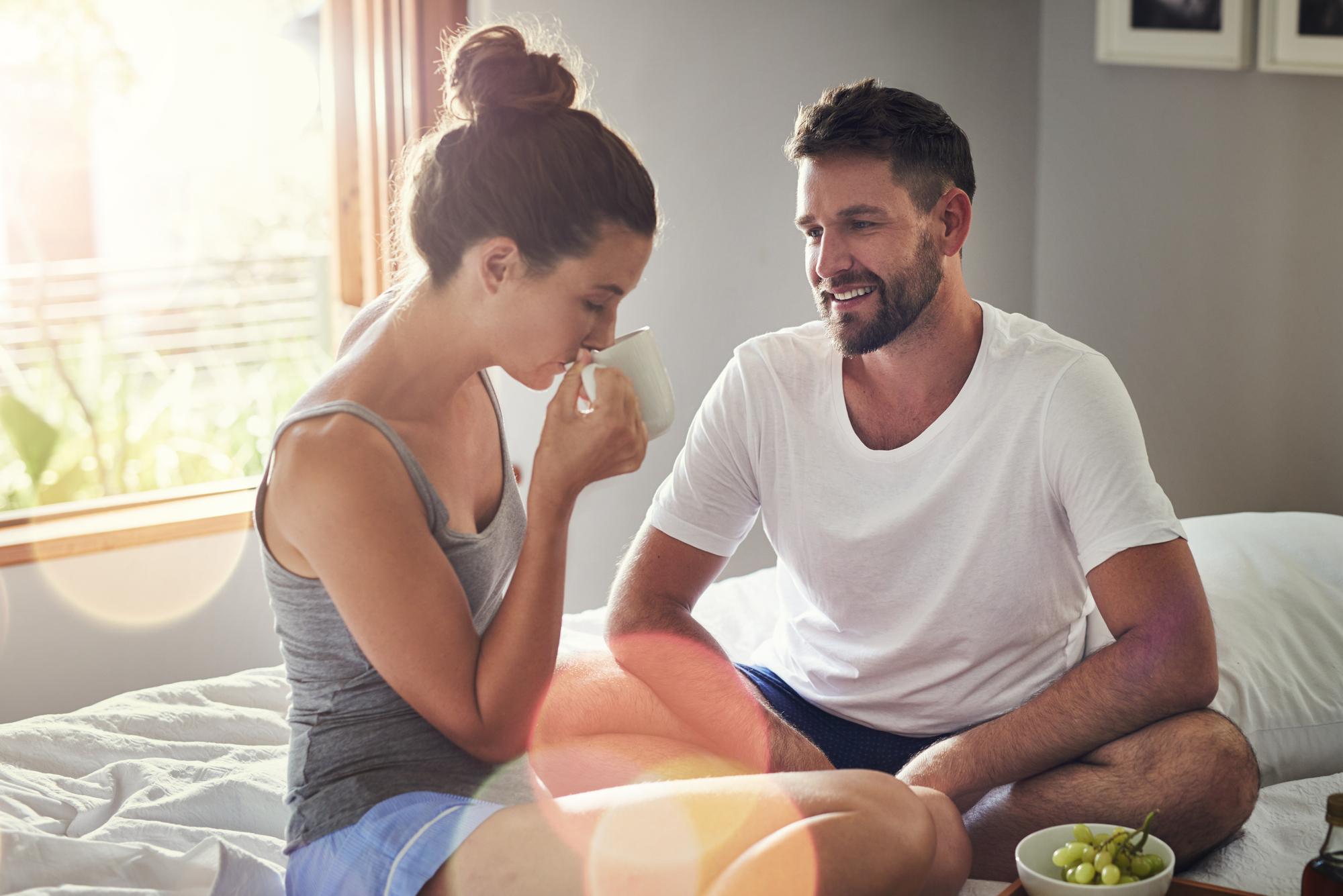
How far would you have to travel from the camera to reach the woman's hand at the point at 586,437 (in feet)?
3.35

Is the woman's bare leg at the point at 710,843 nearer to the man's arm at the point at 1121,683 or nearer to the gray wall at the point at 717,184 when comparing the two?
the man's arm at the point at 1121,683

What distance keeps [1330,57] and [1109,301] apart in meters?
0.72

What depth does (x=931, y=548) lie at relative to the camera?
57.2 inches

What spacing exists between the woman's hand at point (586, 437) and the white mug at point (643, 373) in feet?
0.04

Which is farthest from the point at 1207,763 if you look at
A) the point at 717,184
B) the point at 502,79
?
the point at 717,184

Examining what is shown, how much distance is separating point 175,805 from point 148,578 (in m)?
1.11

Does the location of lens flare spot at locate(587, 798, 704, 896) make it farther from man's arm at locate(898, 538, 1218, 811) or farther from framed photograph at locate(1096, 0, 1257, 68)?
framed photograph at locate(1096, 0, 1257, 68)

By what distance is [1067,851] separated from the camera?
0.94 metres

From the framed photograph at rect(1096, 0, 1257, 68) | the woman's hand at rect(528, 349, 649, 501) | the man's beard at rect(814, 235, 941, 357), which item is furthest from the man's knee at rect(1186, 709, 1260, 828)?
the framed photograph at rect(1096, 0, 1257, 68)

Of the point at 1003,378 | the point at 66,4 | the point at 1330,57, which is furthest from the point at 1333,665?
the point at 66,4

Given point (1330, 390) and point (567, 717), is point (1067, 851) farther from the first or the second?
point (1330, 390)

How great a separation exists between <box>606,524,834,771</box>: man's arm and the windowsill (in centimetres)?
92

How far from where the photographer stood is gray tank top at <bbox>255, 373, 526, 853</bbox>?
3.23ft

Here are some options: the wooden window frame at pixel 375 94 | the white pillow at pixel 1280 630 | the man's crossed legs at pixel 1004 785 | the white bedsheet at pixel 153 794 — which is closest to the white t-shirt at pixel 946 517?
the man's crossed legs at pixel 1004 785
